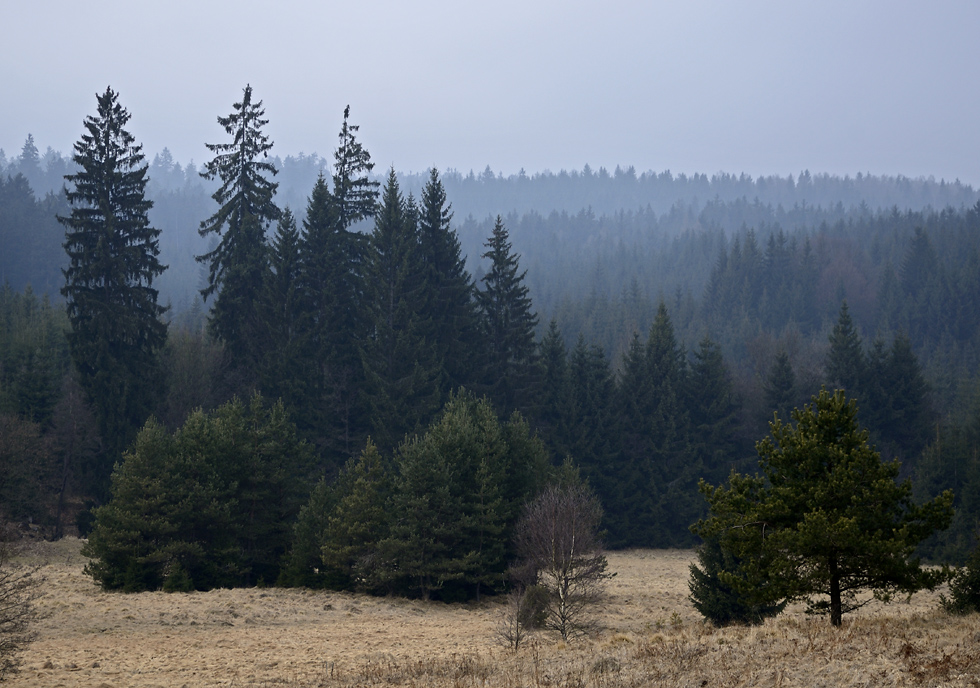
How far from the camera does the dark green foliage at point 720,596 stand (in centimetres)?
2308

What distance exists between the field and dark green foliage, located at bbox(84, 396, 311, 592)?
6.17 feet

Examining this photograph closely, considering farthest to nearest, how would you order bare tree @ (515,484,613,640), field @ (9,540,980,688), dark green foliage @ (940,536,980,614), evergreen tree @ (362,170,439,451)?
evergreen tree @ (362,170,439,451)
bare tree @ (515,484,613,640)
dark green foliage @ (940,536,980,614)
field @ (9,540,980,688)

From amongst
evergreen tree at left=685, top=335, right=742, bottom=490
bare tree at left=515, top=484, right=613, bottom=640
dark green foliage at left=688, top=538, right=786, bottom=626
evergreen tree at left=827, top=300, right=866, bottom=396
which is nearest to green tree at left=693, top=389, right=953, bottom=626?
dark green foliage at left=688, top=538, right=786, bottom=626

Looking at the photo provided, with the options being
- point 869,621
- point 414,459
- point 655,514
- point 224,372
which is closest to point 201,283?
point 224,372

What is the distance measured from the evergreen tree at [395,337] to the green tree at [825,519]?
33.1 meters

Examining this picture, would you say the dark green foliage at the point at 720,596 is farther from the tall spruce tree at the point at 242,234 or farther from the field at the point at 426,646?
the tall spruce tree at the point at 242,234

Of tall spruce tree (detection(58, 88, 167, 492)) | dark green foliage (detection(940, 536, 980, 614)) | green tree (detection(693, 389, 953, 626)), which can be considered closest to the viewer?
green tree (detection(693, 389, 953, 626))

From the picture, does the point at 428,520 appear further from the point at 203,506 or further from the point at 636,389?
the point at 636,389

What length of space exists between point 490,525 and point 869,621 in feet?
65.3

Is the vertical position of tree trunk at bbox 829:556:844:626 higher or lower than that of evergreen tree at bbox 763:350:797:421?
lower

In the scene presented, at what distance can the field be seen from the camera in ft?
42.8

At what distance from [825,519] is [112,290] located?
4298 centimetres

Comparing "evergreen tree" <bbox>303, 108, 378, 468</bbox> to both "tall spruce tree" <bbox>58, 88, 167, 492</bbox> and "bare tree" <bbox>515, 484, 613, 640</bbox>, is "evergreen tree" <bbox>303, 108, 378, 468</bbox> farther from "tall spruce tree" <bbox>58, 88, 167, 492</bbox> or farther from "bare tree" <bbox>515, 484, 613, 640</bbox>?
"bare tree" <bbox>515, 484, 613, 640</bbox>

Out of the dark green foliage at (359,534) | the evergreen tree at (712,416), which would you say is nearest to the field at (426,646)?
the dark green foliage at (359,534)
